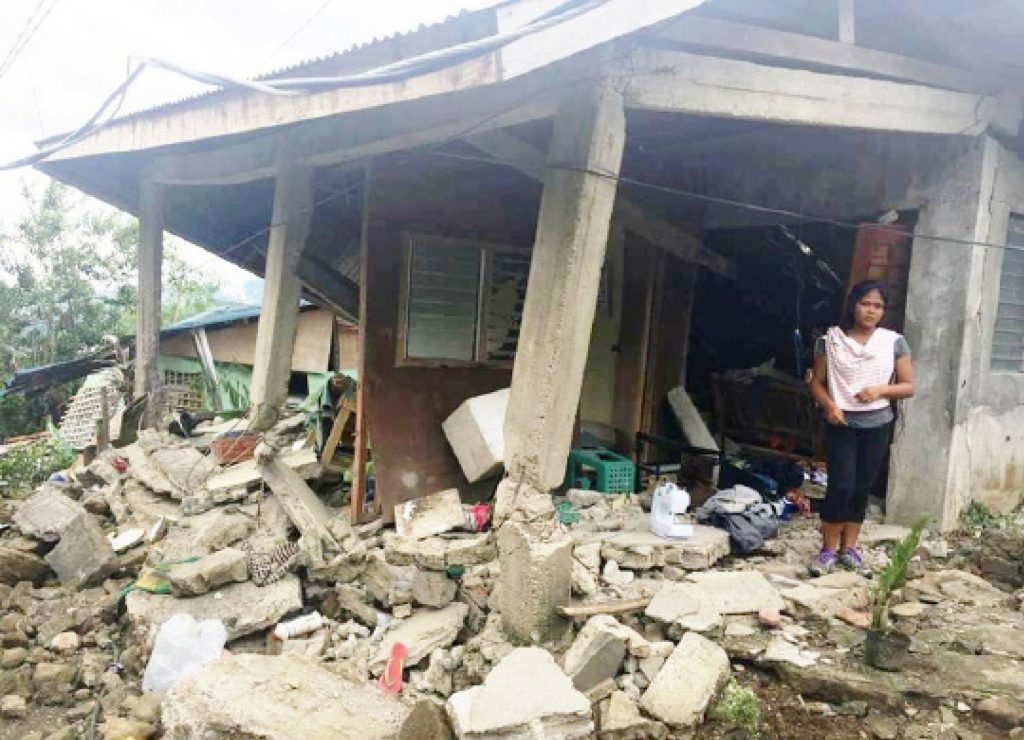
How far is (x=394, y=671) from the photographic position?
3795 mm

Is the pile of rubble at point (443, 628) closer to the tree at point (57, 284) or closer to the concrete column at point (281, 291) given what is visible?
the concrete column at point (281, 291)

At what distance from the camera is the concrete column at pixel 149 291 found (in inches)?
301

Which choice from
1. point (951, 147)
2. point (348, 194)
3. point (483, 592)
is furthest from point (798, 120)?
point (348, 194)

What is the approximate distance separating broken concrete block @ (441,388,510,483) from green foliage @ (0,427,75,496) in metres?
7.76

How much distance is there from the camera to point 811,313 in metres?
8.33

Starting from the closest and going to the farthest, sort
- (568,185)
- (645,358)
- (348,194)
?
(568,185), (348,194), (645,358)

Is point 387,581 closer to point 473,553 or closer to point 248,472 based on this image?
point 473,553

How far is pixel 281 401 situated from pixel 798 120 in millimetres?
4425

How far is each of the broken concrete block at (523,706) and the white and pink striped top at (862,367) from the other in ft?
8.08

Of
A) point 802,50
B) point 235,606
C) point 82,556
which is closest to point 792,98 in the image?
point 802,50

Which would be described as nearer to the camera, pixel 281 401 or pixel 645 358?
pixel 281 401

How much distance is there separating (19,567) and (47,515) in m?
0.68

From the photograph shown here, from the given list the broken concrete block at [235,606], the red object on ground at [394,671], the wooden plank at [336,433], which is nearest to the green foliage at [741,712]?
the red object on ground at [394,671]

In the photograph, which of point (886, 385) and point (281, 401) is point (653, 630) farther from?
point (281, 401)
